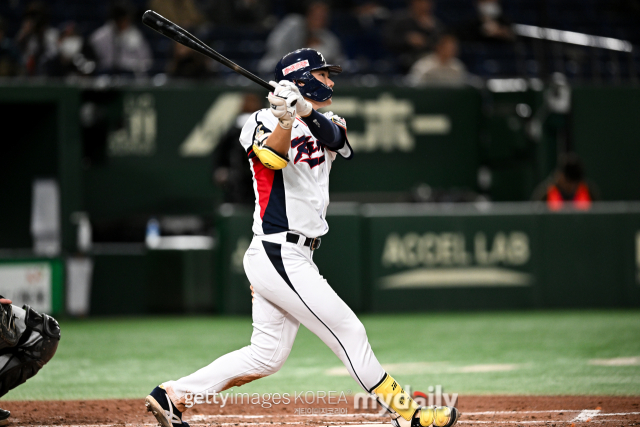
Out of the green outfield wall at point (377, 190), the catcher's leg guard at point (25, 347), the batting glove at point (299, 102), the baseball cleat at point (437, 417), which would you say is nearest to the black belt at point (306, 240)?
the batting glove at point (299, 102)

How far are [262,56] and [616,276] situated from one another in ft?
17.8

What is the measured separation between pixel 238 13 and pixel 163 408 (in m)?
8.79

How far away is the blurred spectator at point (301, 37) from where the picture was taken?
34.8ft

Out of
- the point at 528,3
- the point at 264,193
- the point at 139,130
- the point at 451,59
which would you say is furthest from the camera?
the point at 528,3

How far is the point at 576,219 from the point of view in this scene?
30.8 ft

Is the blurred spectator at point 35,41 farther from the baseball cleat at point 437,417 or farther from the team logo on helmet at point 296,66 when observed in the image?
the baseball cleat at point 437,417

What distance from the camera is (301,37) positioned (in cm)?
1077

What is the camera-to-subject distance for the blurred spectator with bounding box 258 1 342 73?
34.8ft

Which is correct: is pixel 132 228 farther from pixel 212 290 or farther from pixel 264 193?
pixel 264 193

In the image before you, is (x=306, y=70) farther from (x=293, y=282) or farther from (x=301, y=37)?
(x=301, y=37)

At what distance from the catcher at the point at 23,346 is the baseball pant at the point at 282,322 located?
825 mm

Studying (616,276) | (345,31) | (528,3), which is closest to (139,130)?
(345,31)

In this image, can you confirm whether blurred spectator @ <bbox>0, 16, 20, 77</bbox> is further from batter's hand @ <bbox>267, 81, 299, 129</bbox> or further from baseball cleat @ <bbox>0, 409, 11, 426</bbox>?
batter's hand @ <bbox>267, 81, 299, 129</bbox>

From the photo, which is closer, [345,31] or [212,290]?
[212,290]
